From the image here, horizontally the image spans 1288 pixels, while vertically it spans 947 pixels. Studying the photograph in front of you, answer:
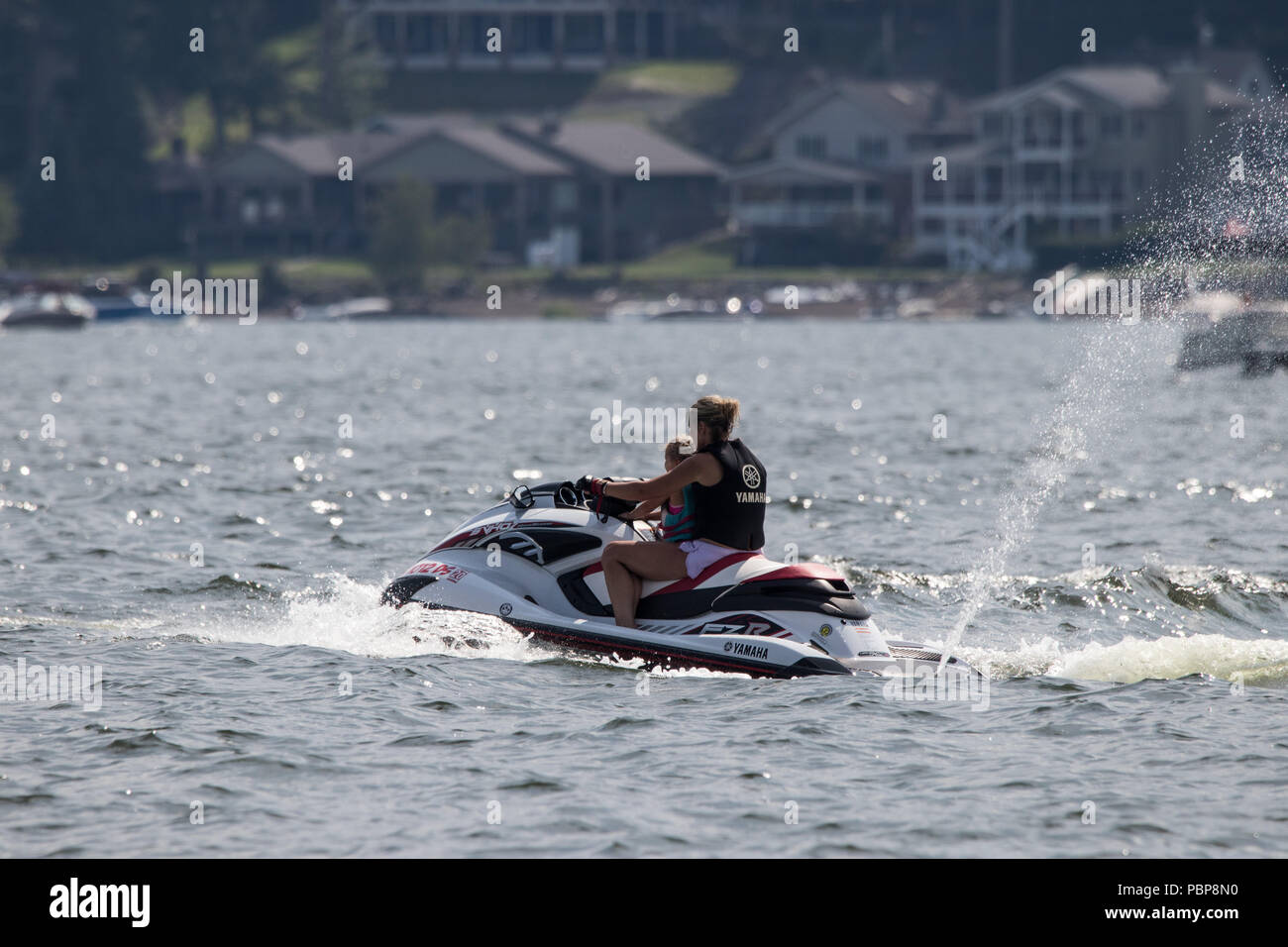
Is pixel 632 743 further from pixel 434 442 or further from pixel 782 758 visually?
pixel 434 442

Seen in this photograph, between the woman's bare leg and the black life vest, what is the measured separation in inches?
11.7

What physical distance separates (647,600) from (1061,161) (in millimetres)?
96958

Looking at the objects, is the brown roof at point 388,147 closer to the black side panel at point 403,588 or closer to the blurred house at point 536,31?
the blurred house at point 536,31

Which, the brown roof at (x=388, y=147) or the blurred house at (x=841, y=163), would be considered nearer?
the blurred house at (x=841, y=163)

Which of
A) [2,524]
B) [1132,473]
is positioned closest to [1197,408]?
[1132,473]

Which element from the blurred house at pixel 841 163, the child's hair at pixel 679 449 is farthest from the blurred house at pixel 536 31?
the child's hair at pixel 679 449

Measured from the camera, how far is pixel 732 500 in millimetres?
13031

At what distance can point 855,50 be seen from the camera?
14225cm

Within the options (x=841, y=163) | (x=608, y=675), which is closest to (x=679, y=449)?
(x=608, y=675)

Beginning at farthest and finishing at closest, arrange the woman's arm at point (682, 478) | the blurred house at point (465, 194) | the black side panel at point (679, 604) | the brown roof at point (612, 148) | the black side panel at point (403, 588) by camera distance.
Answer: the brown roof at point (612, 148) → the blurred house at point (465, 194) → the black side panel at point (403, 588) → the black side panel at point (679, 604) → the woman's arm at point (682, 478)

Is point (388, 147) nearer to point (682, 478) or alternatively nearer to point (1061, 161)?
point (1061, 161)

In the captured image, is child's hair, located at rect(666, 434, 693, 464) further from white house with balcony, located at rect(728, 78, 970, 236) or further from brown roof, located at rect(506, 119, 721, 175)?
brown roof, located at rect(506, 119, 721, 175)

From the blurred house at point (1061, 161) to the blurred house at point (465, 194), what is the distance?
15.7 meters

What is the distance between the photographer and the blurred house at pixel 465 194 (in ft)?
367
